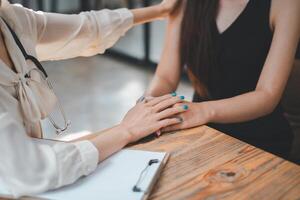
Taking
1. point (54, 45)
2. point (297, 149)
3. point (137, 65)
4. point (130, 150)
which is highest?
point (54, 45)

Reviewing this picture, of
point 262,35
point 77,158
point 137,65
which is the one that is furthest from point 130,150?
point 137,65

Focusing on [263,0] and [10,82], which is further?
[263,0]

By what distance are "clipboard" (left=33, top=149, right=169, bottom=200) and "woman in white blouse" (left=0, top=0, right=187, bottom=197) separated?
0.02 metres

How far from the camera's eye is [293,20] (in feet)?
4.59

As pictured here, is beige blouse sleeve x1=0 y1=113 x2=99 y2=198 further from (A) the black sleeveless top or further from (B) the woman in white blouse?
(A) the black sleeveless top

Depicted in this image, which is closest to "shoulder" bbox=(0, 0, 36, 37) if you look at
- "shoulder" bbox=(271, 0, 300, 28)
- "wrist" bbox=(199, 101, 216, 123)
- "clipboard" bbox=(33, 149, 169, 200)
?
"clipboard" bbox=(33, 149, 169, 200)

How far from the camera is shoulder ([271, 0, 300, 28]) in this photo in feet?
4.60

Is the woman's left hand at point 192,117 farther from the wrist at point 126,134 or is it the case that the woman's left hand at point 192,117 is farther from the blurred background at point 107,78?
the blurred background at point 107,78

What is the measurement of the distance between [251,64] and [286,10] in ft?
0.78

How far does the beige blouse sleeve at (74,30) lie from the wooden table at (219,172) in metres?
0.53

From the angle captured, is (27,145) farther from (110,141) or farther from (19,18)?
(19,18)

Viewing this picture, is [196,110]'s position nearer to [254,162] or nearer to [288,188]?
[254,162]

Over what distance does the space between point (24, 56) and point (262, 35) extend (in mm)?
884

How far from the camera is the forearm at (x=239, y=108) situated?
1261mm
